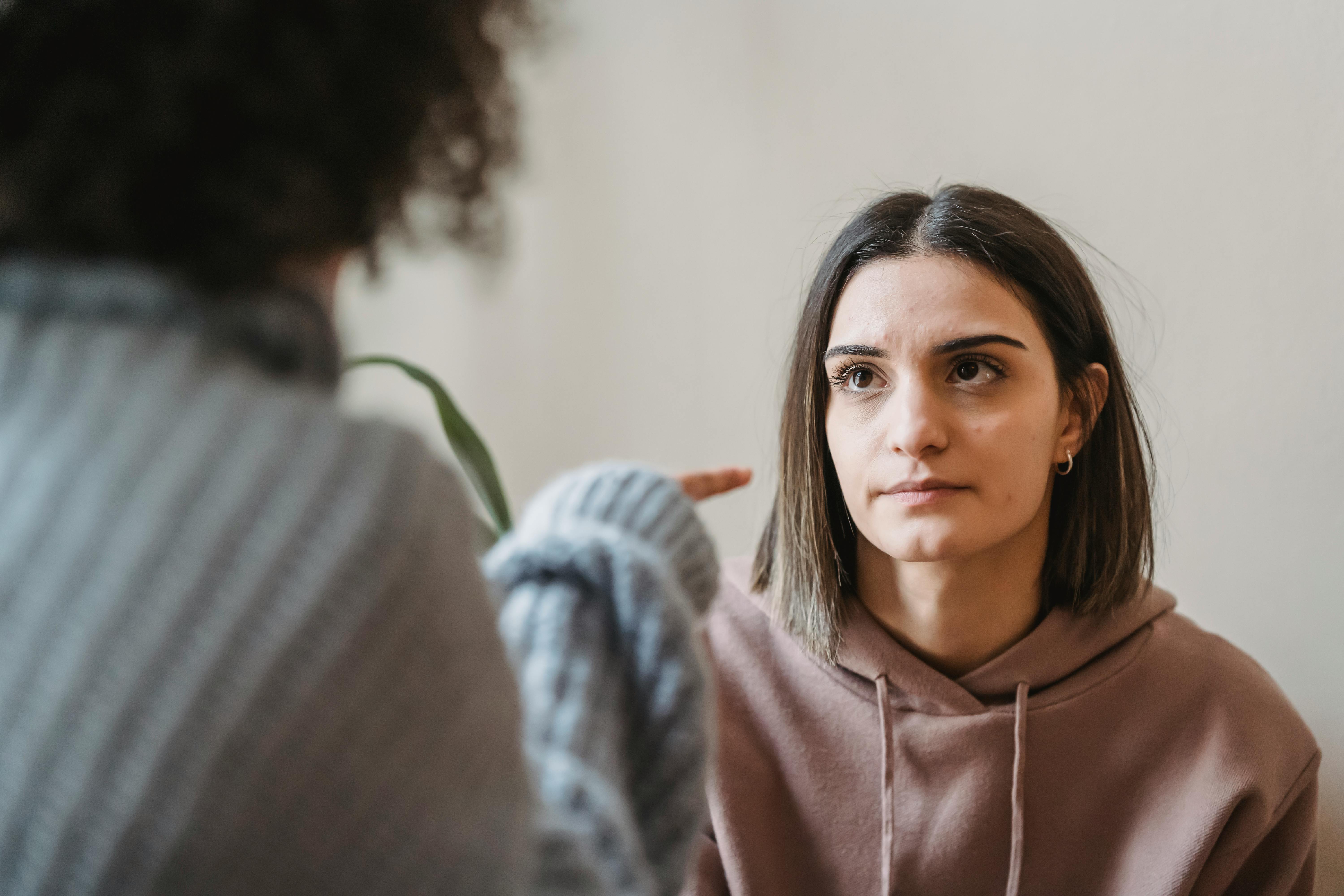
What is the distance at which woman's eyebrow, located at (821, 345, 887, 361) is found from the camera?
0.94m

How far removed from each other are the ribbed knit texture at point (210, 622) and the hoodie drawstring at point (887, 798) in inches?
26.8

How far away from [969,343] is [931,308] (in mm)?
50

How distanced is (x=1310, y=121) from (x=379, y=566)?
115 centimetres

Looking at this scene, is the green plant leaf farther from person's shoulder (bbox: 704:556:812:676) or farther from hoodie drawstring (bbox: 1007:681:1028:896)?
hoodie drawstring (bbox: 1007:681:1028:896)

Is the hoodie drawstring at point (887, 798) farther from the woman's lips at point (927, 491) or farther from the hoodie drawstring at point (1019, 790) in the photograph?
the woman's lips at point (927, 491)

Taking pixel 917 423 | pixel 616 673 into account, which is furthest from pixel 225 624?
pixel 917 423

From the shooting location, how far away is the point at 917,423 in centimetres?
90

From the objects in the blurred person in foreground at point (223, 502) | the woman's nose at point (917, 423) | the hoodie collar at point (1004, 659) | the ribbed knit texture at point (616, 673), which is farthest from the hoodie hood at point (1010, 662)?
the blurred person in foreground at point (223, 502)

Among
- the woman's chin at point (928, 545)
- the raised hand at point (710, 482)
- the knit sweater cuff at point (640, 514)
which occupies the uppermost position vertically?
the raised hand at point (710, 482)

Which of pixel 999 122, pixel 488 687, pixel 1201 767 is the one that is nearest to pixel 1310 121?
pixel 999 122

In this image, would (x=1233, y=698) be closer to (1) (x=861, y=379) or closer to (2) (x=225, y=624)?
(1) (x=861, y=379)

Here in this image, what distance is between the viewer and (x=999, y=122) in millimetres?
1229

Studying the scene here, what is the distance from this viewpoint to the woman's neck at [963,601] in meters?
1.00

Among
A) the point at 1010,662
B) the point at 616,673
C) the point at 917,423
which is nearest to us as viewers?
the point at 616,673
